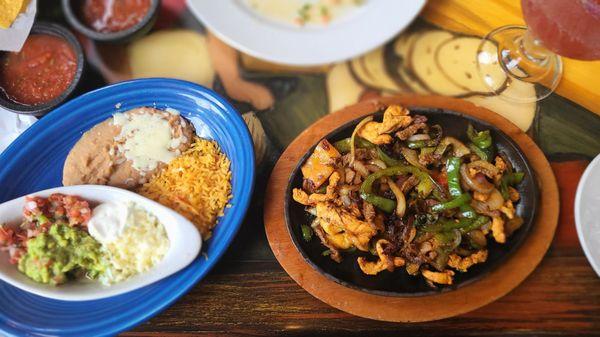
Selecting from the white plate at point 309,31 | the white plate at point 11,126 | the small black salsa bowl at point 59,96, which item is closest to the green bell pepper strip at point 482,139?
the white plate at point 309,31

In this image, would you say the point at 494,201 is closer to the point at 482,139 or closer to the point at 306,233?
the point at 482,139

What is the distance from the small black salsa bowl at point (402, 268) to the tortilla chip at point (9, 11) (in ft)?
5.12

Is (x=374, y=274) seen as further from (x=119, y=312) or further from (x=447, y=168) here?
(x=119, y=312)

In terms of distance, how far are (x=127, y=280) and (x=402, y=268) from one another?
107 cm

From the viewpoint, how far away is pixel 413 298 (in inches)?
73.0

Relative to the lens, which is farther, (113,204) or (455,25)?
(455,25)

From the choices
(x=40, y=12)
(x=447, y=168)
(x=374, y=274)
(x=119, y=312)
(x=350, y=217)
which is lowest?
(x=119, y=312)

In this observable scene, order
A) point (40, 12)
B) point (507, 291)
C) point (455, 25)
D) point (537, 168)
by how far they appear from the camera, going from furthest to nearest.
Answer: point (40, 12), point (455, 25), point (537, 168), point (507, 291)

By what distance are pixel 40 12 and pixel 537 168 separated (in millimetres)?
2453

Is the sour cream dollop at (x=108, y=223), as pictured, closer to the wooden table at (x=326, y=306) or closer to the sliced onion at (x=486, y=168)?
the wooden table at (x=326, y=306)

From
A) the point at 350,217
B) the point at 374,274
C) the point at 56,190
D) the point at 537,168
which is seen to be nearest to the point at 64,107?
the point at 56,190

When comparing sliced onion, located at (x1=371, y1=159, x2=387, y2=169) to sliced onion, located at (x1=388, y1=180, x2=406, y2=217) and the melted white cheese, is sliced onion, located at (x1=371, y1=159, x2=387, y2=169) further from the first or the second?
the melted white cheese

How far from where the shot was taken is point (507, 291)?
183 centimetres

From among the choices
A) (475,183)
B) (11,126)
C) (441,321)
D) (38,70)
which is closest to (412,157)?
(475,183)
